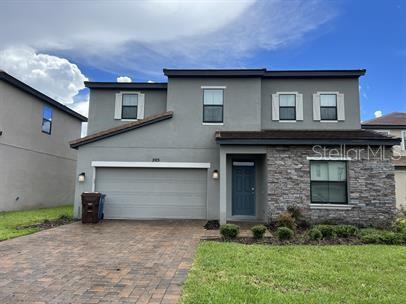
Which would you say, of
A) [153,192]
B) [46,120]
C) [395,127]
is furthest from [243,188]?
[395,127]

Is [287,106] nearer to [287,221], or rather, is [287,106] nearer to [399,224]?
[287,221]

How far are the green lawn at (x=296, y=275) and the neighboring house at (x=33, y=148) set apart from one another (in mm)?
12186

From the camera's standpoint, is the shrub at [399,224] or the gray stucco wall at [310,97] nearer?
the shrub at [399,224]

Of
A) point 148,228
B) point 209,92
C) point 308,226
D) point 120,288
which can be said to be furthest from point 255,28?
point 120,288

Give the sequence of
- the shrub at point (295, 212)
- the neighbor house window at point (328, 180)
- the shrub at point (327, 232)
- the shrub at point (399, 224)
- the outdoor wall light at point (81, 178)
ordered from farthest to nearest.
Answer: the outdoor wall light at point (81, 178) < the neighbor house window at point (328, 180) < the shrub at point (295, 212) < the shrub at point (399, 224) < the shrub at point (327, 232)

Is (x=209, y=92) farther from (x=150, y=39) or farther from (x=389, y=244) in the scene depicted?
(x=389, y=244)

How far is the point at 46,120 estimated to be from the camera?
18.1 metres

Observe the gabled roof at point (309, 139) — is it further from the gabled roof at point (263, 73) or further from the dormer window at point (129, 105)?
the dormer window at point (129, 105)

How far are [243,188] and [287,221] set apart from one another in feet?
10.4

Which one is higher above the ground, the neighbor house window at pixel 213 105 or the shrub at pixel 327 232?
the neighbor house window at pixel 213 105

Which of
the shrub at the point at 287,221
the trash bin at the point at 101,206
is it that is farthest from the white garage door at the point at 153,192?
the shrub at the point at 287,221

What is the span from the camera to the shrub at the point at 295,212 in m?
11.3

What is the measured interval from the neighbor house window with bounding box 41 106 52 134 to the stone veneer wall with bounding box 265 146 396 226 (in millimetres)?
13546
